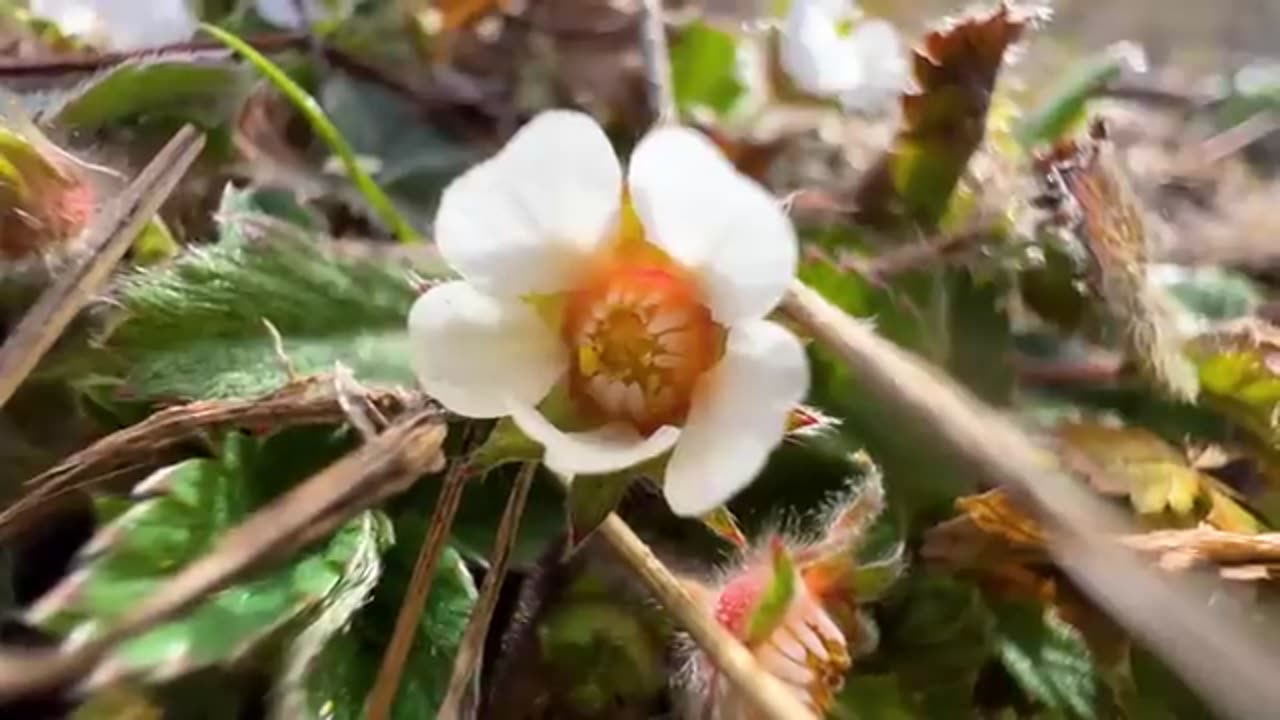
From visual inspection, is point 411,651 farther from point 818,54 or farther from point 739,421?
point 818,54

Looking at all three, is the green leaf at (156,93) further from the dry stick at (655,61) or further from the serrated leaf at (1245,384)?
the serrated leaf at (1245,384)

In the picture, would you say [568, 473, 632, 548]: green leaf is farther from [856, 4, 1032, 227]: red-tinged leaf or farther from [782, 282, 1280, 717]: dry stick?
[856, 4, 1032, 227]: red-tinged leaf

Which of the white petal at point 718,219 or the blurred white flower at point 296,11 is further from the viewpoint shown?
the blurred white flower at point 296,11

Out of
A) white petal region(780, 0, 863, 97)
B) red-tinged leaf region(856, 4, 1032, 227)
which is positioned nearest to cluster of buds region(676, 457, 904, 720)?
red-tinged leaf region(856, 4, 1032, 227)

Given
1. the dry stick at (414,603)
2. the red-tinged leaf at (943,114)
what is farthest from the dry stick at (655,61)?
the dry stick at (414,603)

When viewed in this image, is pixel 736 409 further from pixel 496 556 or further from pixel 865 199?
pixel 865 199

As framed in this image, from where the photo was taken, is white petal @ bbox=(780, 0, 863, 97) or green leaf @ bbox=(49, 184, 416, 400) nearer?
green leaf @ bbox=(49, 184, 416, 400)
